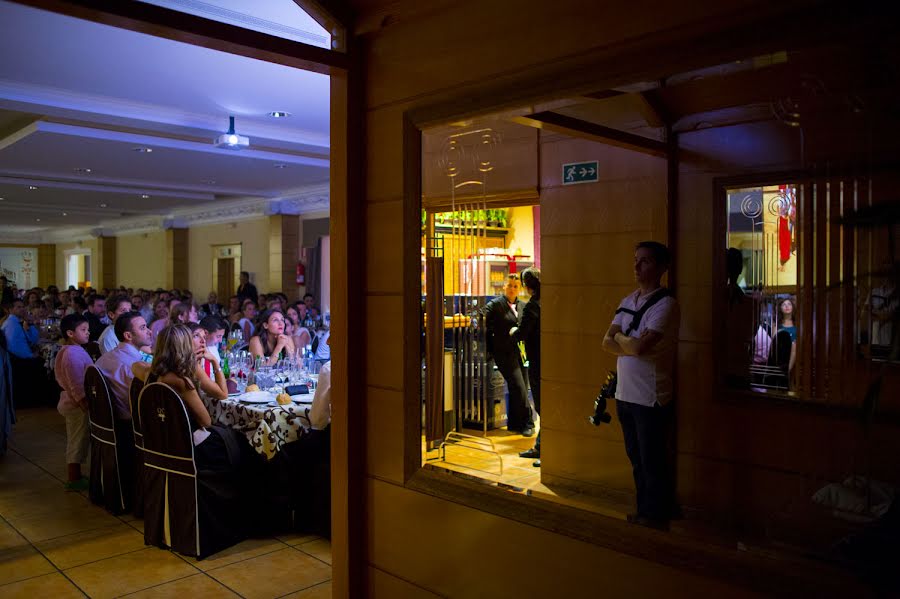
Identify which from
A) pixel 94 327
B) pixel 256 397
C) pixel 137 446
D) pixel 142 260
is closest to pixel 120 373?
pixel 137 446

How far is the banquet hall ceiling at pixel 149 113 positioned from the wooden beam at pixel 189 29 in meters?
2.54

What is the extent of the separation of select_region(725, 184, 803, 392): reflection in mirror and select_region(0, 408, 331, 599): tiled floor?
248 cm

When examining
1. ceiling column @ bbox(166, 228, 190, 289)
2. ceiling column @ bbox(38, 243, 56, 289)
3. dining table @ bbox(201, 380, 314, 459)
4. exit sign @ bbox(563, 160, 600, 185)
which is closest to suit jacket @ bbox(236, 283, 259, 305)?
ceiling column @ bbox(166, 228, 190, 289)

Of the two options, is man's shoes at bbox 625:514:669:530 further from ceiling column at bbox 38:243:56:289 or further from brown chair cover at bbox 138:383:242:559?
ceiling column at bbox 38:243:56:289

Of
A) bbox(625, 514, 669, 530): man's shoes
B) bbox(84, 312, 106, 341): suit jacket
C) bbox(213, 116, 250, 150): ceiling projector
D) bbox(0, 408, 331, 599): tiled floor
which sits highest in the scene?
bbox(213, 116, 250, 150): ceiling projector

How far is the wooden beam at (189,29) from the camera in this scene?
6.56 ft

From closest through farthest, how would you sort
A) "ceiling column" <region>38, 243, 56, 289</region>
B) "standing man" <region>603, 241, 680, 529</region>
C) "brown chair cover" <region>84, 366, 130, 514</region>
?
"standing man" <region>603, 241, 680, 529</region>, "brown chair cover" <region>84, 366, 130, 514</region>, "ceiling column" <region>38, 243, 56, 289</region>

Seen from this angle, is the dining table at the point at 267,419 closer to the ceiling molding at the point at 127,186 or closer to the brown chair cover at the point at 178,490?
the brown chair cover at the point at 178,490

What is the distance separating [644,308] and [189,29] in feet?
8.00

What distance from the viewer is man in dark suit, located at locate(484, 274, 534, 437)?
494 cm

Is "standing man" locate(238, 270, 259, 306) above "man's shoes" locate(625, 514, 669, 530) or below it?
above

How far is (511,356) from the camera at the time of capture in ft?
17.7

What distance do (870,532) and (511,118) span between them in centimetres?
162

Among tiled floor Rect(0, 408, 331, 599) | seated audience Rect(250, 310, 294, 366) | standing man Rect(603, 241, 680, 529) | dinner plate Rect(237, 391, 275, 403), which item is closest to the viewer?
standing man Rect(603, 241, 680, 529)
